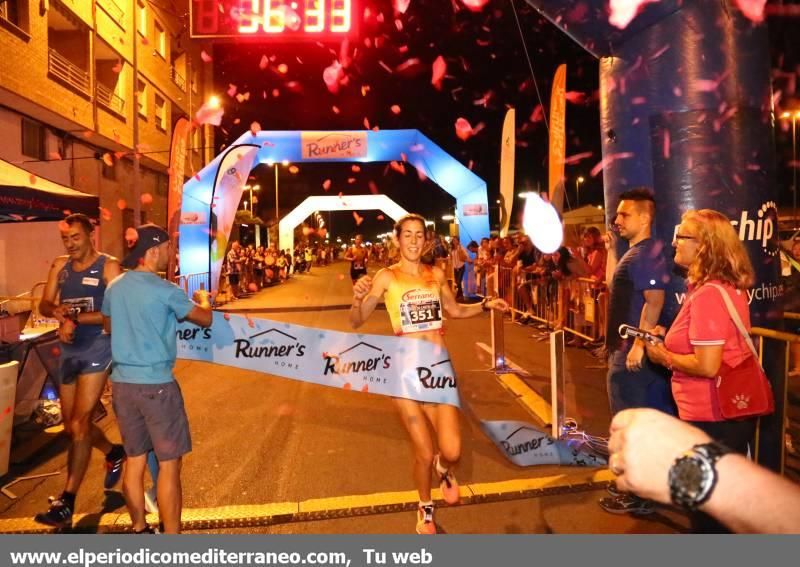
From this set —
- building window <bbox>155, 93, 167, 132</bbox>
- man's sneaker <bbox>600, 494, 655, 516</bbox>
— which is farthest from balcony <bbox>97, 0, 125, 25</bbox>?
man's sneaker <bbox>600, 494, 655, 516</bbox>

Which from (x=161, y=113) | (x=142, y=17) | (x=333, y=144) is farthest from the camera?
(x=161, y=113)

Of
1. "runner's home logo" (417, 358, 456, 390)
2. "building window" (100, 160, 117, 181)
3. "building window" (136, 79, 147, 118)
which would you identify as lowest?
"runner's home logo" (417, 358, 456, 390)

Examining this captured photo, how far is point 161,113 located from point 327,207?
1288cm

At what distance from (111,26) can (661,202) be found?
21.7 meters

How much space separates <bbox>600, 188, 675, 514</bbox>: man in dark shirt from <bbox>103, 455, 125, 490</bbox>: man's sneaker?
3.77 meters

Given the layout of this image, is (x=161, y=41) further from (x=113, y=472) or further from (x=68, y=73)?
(x=113, y=472)

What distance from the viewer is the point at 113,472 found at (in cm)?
456

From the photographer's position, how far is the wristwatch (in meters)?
1.16

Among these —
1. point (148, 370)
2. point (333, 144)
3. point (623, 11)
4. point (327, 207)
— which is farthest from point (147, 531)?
point (327, 207)

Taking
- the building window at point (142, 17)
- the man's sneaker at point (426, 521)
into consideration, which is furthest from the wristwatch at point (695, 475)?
the building window at point (142, 17)

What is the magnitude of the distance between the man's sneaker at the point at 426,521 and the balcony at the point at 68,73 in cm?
1700

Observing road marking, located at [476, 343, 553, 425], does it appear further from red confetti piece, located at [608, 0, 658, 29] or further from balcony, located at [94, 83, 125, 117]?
balcony, located at [94, 83, 125, 117]

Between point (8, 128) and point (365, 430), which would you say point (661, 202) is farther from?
point (8, 128)

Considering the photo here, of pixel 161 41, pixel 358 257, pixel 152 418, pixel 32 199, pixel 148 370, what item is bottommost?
pixel 152 418
